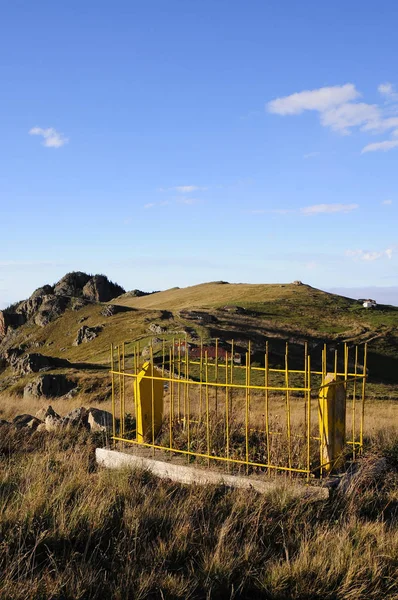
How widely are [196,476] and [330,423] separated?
2082 millimetres

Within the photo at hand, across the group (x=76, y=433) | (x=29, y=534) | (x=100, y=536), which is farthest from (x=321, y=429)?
(x=76, y=433)

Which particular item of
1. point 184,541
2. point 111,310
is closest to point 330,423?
point 184,541

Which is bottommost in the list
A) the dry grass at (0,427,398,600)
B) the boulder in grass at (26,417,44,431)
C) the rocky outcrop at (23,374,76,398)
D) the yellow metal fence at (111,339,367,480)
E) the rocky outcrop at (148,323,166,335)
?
the rocky outcrop at (23,374,76,398)

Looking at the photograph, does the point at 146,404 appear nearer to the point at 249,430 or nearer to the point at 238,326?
the point at 249,430

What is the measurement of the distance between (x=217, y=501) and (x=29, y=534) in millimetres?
2529

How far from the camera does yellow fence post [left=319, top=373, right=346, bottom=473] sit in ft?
27.4

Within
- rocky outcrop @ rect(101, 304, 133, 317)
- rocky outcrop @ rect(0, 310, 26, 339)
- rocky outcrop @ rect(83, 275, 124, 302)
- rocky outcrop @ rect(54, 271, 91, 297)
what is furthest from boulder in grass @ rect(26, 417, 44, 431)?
rocky outcrop @ rect(54, 271, 91, 297)

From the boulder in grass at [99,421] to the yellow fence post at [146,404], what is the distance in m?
1.52

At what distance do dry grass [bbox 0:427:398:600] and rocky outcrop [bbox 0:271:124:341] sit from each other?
61.0 m

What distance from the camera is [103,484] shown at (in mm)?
7430

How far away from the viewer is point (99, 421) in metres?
12.2

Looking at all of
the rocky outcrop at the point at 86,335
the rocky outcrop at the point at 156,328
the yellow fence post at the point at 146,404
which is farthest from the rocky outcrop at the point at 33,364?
the yellow fence post at the point at 146,404

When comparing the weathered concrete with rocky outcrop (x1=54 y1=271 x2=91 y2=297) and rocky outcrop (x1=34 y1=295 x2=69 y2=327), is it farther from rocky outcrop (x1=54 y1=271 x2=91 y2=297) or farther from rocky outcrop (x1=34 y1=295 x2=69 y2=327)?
rocky outcrop (x1=54 y1=271 x2=91 y2=297)

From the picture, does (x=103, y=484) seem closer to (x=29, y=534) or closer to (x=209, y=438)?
(x=29, y=534)
